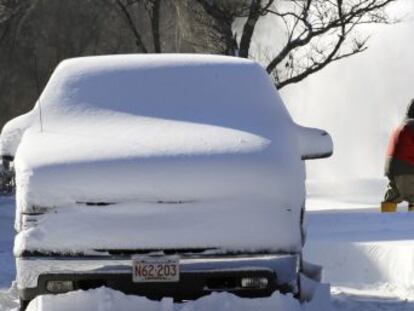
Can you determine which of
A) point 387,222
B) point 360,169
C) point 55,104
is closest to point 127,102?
point 55,104

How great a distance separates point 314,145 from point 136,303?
1882 millimetres

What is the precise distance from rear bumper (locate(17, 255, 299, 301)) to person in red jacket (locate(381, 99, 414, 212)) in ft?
23.0

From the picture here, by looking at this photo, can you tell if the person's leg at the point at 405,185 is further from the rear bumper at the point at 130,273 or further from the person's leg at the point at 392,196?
the rear bumper at the point at 130,273

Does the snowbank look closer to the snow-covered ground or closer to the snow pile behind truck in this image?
the snow-covered ground

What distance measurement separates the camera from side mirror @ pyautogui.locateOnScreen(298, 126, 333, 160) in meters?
7.18

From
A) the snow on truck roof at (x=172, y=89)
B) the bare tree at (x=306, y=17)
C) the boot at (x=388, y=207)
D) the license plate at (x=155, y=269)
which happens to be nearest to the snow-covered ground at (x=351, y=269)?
the license plate at (x=155, y=269)

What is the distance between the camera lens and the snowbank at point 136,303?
6.04m

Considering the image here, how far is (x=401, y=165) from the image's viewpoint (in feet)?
42.8

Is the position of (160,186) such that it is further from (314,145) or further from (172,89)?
(172,89)

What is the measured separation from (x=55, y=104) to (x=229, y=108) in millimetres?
1254

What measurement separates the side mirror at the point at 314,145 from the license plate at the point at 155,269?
1570 millimetres

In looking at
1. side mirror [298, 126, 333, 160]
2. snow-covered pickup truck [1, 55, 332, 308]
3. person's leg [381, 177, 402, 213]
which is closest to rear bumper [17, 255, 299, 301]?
snow-covered pickup truck [1, 55, 332, 308]

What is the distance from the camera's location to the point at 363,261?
10000mm

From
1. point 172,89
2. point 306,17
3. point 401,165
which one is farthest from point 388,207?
point 306,17
